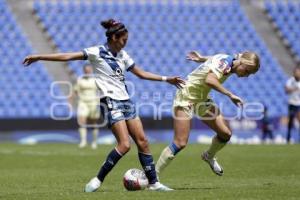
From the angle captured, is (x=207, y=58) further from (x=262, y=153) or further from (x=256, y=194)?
(x=262, y=153)

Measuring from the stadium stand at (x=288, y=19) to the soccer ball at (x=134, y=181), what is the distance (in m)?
21.7

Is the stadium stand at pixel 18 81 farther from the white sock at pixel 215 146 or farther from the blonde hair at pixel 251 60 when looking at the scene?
the blonde hair at pixel 251 60

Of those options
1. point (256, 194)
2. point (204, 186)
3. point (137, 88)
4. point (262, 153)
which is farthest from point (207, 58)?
point (137, 88)

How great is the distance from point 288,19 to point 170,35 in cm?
550

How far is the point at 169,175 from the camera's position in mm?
13172

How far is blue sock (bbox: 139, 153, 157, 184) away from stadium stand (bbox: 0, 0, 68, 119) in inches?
572

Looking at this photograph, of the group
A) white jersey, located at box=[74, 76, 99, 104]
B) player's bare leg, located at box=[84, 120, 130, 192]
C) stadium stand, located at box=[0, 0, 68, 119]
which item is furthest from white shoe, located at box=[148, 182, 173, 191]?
stadium stand, located at box=[0, 0, 68, 119]

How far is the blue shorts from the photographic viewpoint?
10.0 metres

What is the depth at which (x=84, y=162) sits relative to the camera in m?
16.0

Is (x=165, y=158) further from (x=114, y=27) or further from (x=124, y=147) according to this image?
(x=114, y=27)

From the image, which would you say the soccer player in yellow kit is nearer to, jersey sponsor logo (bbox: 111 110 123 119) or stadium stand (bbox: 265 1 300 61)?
jersey sponsor logo (bbox: 111 110 123 119)

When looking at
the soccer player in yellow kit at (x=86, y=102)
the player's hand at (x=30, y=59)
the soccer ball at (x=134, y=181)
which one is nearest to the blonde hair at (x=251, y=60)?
the soccer ball at (x=134, y=181)

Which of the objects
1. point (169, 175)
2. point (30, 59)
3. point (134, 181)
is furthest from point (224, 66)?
point (169, 175)

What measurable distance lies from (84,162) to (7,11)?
48.0 ft
